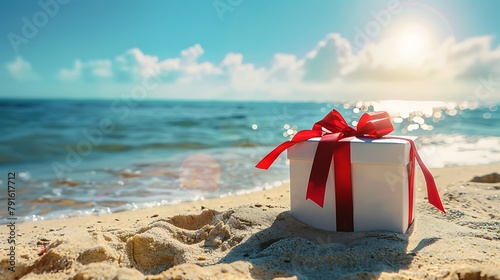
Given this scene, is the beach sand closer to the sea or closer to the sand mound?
the sea

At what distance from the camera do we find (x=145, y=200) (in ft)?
13.8

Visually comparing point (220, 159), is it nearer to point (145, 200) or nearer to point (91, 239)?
point (145, 200)

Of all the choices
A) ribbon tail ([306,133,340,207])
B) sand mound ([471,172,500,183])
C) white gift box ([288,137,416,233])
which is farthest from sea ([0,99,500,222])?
ribbon tail ([306,133,340,207])

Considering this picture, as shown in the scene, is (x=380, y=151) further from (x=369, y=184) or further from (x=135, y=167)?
(x=135, y=167)

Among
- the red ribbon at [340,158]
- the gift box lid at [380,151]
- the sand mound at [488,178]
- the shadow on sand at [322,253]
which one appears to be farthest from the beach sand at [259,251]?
the sand mound at [488,178]

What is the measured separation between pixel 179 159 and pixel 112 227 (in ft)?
15.1

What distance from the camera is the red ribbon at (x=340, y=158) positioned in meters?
2.13

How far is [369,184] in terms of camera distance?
2.14 m

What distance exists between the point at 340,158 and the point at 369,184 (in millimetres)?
195

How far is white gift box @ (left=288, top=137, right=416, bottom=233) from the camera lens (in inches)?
81.9

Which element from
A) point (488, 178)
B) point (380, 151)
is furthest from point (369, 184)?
point (488, 178)

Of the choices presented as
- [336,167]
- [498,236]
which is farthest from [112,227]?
[498,236]

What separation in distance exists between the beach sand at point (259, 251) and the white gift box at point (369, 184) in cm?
7

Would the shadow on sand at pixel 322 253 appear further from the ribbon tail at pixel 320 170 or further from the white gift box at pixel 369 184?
the ribbon tail at pixel 320 170
